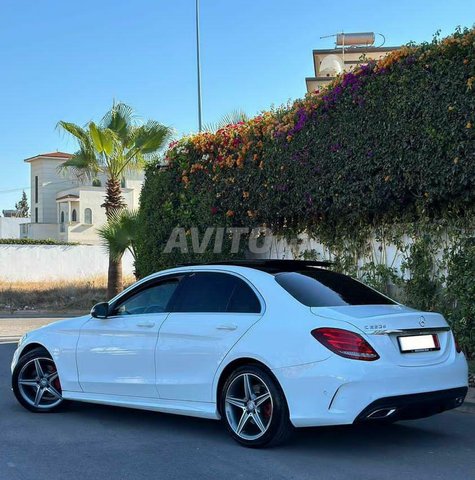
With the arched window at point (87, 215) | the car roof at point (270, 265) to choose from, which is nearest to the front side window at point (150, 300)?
the car roof at point (270, 265)

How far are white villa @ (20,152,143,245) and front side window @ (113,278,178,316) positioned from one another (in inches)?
1838

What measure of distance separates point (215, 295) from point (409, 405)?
6.55ft

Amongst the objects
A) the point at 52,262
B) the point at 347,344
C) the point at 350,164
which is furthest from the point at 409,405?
the point at 52,262

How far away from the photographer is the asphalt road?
16.8 ft

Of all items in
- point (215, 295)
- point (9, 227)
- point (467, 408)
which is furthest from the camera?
point (9, 227)

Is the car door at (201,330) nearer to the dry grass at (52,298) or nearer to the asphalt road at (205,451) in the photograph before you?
the asphalt road at (205,451)

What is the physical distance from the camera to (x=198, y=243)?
564 inches

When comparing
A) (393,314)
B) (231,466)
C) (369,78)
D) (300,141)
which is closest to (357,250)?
(300,141)

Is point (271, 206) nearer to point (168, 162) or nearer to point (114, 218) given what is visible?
point (168, 162)

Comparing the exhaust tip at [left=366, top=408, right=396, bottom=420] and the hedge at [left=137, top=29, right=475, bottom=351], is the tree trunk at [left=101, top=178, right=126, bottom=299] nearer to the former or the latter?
the hedge at [left=137, top=29, right=475, bottom=351]

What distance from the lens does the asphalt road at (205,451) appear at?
5113 mm

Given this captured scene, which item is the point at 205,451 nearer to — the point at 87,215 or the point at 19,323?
the point at 19,323

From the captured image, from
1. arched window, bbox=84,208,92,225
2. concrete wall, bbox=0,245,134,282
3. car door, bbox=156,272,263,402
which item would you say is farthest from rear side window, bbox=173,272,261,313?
arched window, bbox=84,208,92,225

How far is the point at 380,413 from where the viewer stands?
521 cm
